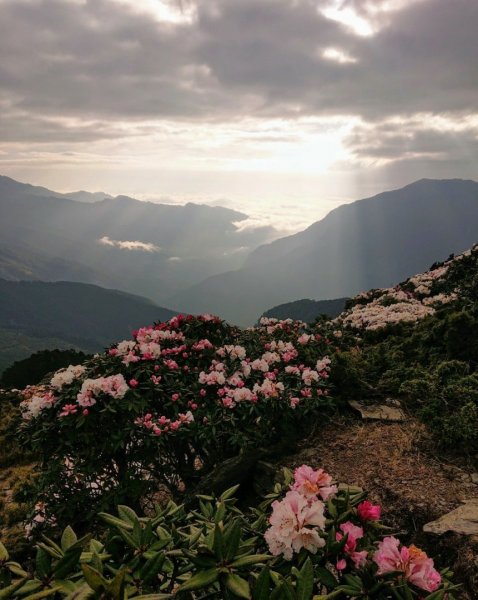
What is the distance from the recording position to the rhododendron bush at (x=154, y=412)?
5.74 metres

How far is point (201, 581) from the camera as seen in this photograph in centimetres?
206

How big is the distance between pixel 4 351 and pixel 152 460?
680 ft

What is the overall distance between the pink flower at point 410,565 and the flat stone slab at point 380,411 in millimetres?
5120

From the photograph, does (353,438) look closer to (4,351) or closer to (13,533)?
(13,533)

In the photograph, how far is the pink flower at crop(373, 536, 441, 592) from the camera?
2191mm

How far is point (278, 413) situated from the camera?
652 cm

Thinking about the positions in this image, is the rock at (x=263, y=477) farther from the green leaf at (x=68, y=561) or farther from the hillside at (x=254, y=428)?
the green leaf at (x=68, y=561)

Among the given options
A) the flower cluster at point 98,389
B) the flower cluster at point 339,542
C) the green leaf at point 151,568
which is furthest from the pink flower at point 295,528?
the flower cluster at point 98,389

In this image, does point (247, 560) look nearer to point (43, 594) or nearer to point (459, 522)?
point (43, 594)

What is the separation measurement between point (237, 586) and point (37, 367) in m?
26.7

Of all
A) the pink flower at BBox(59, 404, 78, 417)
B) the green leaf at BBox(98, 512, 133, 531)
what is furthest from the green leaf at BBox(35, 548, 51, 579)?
the pink flower at BBox(59, 404, 78, 417)

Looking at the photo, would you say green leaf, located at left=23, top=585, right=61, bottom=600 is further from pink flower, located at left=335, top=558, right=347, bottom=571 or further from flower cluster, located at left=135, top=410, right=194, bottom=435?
flower cluster, located at left=135, top=410, right=194, bottom=435

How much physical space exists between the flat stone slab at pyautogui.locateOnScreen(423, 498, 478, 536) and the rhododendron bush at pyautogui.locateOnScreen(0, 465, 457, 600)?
2160mm

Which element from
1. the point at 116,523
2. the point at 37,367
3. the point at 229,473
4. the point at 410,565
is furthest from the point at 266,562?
the point at 37,367
